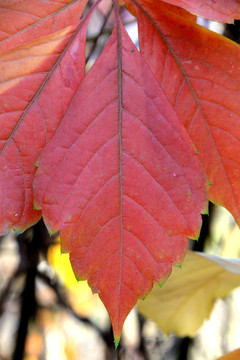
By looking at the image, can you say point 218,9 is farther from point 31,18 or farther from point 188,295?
point 188,295

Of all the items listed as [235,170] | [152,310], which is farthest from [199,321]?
[235,170]

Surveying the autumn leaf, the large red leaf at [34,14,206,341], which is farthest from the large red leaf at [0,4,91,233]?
the autumn leaf

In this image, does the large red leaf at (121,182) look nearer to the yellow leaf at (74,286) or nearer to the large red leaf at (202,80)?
the large red leaf at (202,80)

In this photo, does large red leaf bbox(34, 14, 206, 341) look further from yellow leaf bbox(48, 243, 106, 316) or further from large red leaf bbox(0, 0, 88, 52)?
yellow leaf bbox(48, 243, 106, 316)

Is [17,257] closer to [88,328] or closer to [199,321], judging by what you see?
[88,328]

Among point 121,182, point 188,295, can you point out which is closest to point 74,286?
point 188,295

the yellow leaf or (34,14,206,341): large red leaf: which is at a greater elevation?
(34,14,206,341): large red leaf
